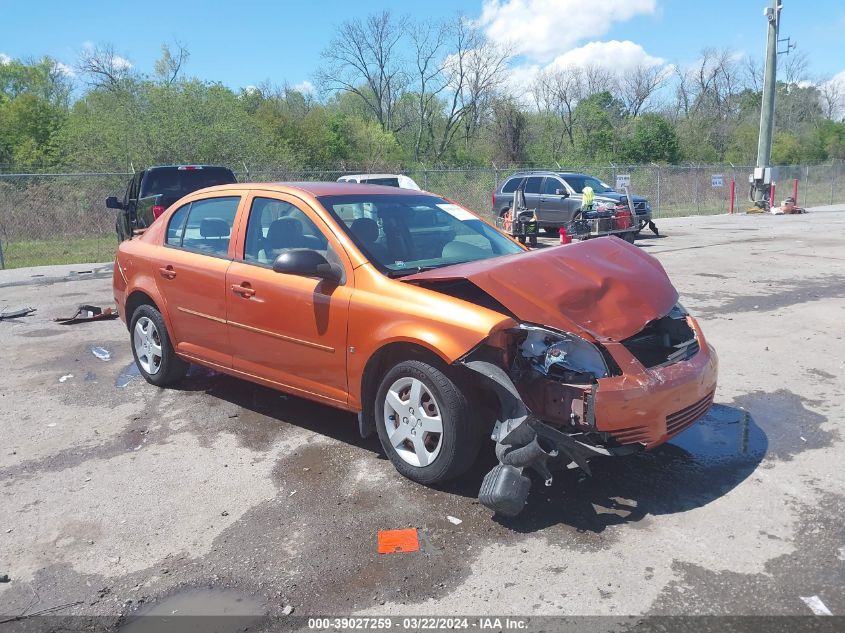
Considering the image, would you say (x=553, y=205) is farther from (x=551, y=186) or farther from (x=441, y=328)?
(x=441, y=328)

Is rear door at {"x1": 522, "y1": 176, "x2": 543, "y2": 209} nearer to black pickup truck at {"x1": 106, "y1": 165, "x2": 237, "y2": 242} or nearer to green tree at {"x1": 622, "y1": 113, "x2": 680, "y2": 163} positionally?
black pickup truck at {"x1": 106, "y1": 165, "x2": 237, "y2": 242}

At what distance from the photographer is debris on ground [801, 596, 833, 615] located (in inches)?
113

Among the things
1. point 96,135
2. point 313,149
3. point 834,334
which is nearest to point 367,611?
point 834,334

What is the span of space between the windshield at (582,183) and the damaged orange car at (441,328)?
14.0 metres

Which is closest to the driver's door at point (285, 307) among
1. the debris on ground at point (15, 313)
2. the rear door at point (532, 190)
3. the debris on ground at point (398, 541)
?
the debris on ground at point (398, 541)

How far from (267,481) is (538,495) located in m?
1.60

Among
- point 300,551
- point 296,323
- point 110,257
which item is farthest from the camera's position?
point 110,257

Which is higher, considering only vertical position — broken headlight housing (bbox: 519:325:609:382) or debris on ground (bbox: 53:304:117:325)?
broken headlight housing (bbox: 519:325:609:382)

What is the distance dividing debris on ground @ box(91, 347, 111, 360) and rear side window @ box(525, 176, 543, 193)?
14.0 m

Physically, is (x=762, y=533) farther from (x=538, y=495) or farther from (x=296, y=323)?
(x=296, y=323)

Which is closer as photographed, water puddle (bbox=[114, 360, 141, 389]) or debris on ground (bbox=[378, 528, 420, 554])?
debris on ground (bbox=[378, 528, 420, 554])

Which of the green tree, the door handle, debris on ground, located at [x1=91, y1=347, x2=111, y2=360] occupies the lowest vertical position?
debris on ground, located at [x1=91, y1=347, x2=111, y2=360]

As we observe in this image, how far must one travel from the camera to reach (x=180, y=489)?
4.20 m

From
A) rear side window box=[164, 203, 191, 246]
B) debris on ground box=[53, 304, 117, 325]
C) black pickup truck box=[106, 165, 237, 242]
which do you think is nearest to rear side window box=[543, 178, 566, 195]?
black pickup truck box=[106, 165, 237, 242]
